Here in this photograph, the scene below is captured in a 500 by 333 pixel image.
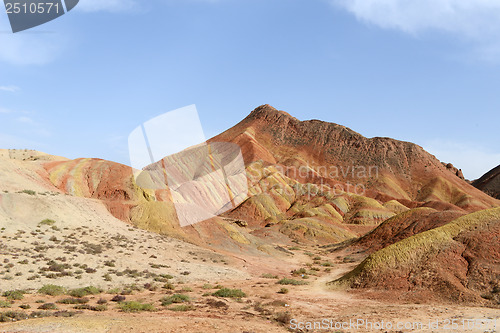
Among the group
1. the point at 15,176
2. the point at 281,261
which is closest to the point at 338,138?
the point at 281,261

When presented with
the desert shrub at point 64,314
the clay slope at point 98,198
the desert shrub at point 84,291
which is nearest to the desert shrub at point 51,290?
the desert shrub at point 84,291

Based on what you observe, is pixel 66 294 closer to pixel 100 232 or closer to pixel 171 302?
pixel 171 302

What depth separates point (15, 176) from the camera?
3919cm

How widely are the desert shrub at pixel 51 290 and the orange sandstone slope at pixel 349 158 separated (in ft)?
336

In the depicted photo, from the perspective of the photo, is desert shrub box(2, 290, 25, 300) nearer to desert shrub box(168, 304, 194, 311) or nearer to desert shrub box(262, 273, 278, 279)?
desert shrub box(168, 304, 194, 311)

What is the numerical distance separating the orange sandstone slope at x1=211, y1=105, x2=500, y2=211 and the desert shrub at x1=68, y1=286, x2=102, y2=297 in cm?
10119

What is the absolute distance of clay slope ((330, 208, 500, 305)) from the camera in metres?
20.4

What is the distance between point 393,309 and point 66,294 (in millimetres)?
17590

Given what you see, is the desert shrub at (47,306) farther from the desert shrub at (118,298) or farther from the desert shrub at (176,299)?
the desert shrub at (176,299)

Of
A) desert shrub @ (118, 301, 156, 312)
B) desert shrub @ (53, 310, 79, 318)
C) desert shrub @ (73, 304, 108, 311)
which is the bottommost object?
desert shrub @ (118, 301, 156, 312)

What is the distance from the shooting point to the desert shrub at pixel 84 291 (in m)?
18.9

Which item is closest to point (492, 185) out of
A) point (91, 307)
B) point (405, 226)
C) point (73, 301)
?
point (405, 226)

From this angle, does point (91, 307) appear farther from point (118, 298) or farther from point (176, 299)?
point (176, 299)

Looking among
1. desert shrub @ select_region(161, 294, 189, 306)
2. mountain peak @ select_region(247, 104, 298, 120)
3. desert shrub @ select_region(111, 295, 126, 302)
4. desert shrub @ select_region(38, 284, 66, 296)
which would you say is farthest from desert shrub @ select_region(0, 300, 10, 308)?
mountain peak @ select_region(247, 104, 298, 120)
